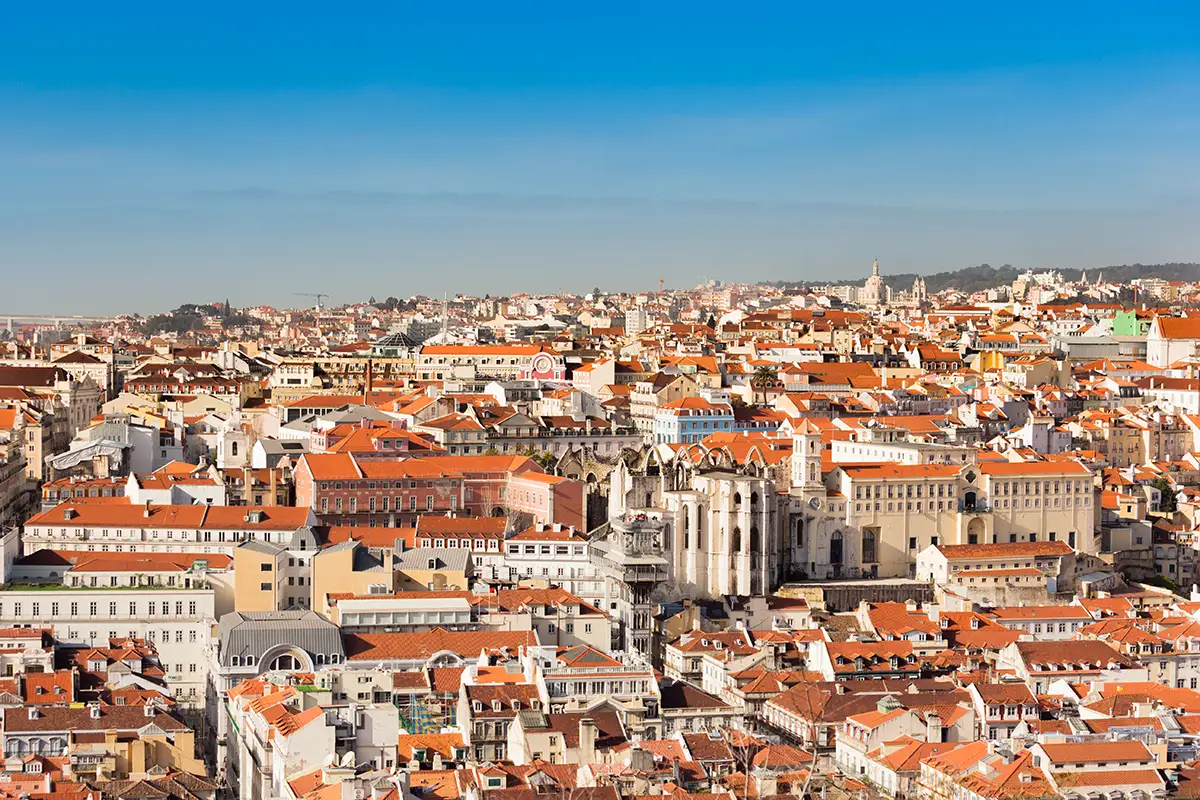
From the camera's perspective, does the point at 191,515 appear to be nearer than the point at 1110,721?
No

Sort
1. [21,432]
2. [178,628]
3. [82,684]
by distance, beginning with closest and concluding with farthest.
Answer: [82,684], [178,628], [21,432]

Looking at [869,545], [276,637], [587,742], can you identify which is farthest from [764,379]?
[587,742]

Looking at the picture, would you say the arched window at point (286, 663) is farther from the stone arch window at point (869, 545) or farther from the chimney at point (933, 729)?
the stone arch window at point (869, 545)

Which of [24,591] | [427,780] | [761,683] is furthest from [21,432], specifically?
[427,780]

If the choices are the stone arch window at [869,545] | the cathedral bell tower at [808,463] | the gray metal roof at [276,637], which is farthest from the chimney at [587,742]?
the stone arch window at [869,545]

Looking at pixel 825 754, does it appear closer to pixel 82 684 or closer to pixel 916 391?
pixel 82 684

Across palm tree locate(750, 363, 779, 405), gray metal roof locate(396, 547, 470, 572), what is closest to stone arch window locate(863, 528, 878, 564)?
gray metal roof locate(396, 547, 470, 572)
